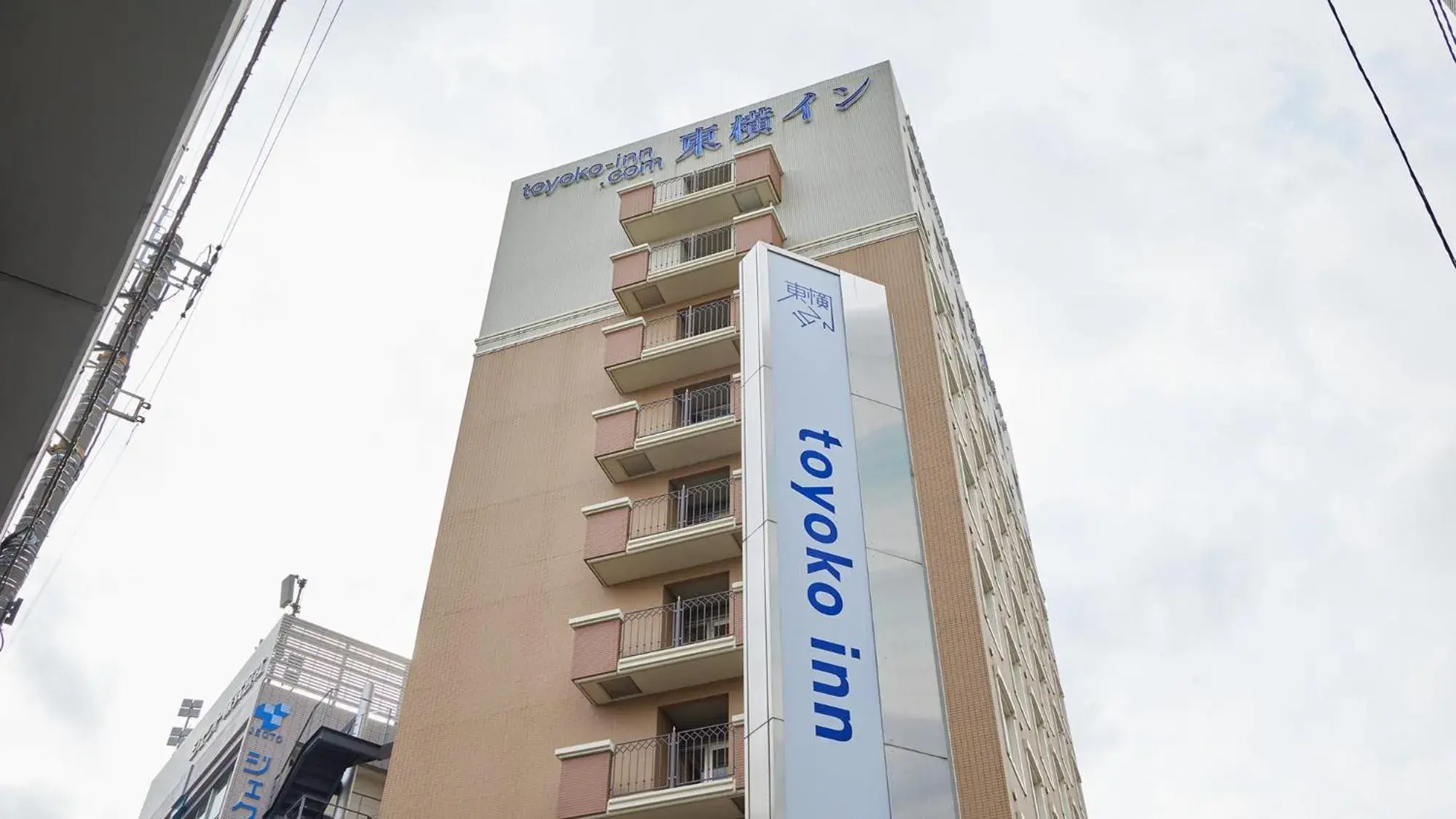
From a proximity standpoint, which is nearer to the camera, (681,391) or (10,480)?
(10,480)

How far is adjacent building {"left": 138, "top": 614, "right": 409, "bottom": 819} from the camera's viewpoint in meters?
36.2

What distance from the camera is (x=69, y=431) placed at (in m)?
17.3

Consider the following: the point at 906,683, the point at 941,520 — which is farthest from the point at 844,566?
the point at 941,520

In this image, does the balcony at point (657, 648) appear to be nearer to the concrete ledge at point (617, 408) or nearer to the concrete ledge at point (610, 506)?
the concrete ledge at point (610, 506)

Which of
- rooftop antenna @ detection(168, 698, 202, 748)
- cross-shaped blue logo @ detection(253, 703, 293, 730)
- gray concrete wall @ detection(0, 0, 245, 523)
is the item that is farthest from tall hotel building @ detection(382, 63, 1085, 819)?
rooftop antenna @ detection(168, 698, 202, 748)

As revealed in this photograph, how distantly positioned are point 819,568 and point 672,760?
11.5 m

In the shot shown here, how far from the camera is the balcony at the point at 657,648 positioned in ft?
76.6

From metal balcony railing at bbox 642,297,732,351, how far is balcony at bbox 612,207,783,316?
57cm

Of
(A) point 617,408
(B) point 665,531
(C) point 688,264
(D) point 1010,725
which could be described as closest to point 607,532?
(B) point 665,531

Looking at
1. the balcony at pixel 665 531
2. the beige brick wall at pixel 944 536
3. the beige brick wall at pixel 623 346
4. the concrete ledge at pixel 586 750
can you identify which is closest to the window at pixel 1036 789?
the beige brick wall at pixel 944 536

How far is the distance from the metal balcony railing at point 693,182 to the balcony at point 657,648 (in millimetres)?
13436

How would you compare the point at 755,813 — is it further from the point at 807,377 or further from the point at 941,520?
the point at 941,520

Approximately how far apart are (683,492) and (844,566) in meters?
14.4

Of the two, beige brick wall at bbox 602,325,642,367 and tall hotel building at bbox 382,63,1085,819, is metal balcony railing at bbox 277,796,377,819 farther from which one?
beige brick wall at bbox 602,325,642,367
